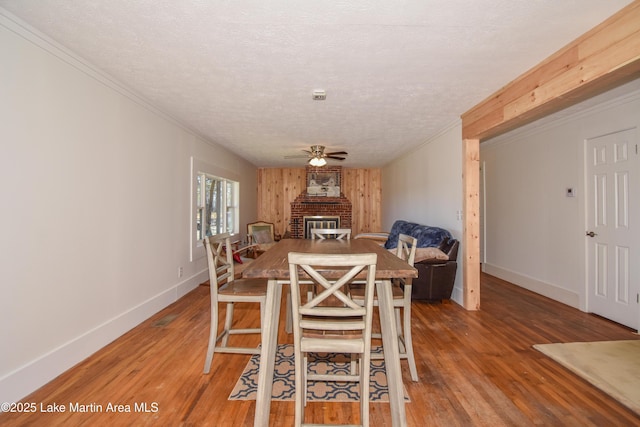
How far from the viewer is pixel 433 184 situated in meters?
4.62

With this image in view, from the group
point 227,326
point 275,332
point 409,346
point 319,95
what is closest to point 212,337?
point 227,326

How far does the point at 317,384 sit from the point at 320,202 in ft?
19.1

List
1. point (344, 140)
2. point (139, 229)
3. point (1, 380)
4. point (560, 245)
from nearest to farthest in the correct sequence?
point (1, 380)
point (139, 229)
point (560, 245)
point (344, 140)

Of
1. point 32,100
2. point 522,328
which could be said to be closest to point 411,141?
point 522,328

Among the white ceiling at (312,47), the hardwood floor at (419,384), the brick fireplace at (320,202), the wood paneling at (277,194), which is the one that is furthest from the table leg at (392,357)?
the wood paneling at (277,194)

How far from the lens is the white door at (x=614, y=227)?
2945mm

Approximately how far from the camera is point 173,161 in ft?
12.1

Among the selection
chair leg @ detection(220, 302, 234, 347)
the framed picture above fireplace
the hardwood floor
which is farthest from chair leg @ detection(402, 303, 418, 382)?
the framed picture above fireplace

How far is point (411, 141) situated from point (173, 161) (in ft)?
11.5

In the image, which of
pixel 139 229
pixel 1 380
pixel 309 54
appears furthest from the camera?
pixel 139 229

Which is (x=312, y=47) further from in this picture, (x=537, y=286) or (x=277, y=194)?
(x=277, y=194)

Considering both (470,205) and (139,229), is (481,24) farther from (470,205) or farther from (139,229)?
(139,229)

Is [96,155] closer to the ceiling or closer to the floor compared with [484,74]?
closer to the floor

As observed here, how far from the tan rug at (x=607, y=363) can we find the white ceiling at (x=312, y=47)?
2242 millimetres
